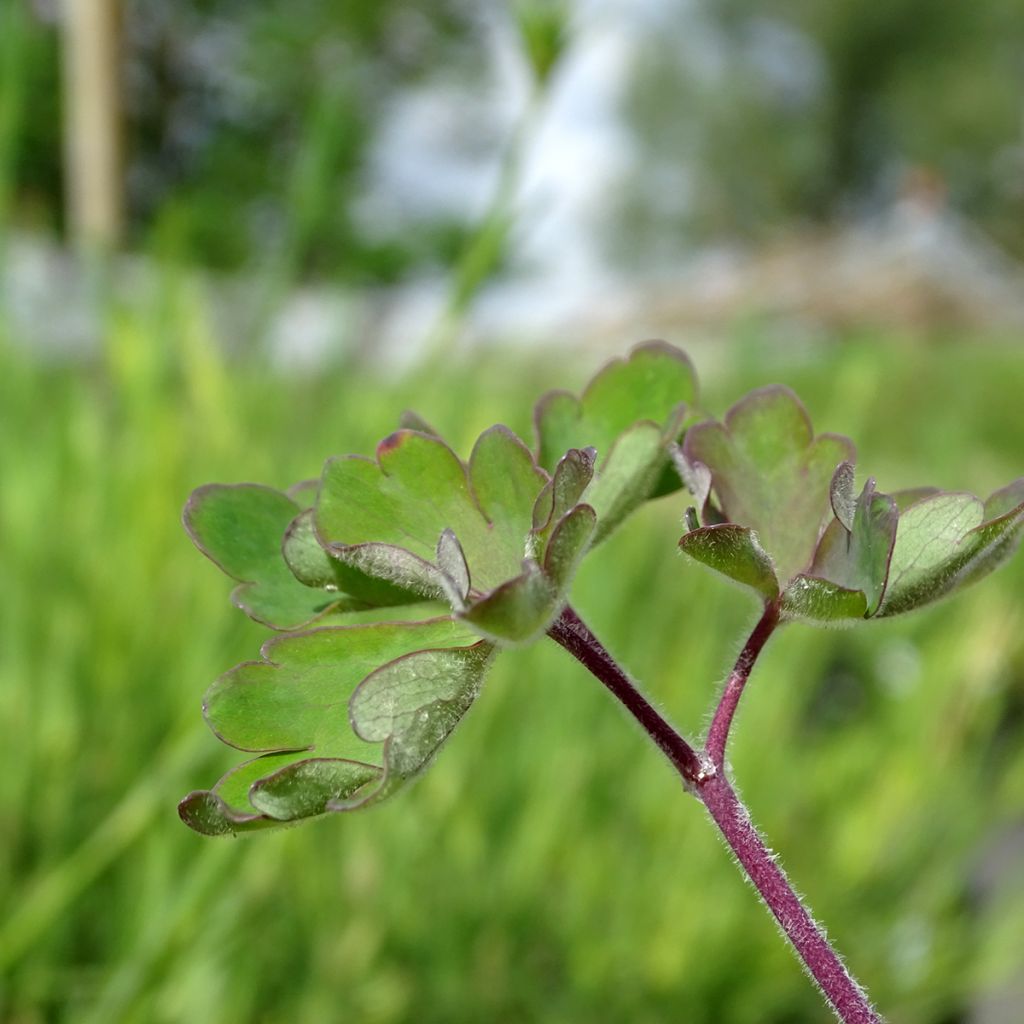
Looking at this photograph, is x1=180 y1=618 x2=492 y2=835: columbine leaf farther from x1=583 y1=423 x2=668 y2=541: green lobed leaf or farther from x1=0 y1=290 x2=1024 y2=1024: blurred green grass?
x1=0 y1=290 x2=1024 y2=1024: blurred green grass

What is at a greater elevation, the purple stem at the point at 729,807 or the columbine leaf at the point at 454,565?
the columbine leaf at the point at 454,565

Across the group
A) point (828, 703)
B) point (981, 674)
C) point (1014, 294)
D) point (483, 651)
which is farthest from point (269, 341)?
point (1014, 294)

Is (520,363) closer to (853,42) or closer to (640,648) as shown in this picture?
(640,648)

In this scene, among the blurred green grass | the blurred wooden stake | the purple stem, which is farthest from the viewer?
the blurred wooden stake

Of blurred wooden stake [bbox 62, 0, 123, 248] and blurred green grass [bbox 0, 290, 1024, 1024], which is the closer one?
blurred green grass [bbox 0, 290, 1024, 1024]

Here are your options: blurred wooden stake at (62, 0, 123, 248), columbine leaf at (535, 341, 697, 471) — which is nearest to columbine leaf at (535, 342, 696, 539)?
columbine leaf at (535, 341, 697, 471)

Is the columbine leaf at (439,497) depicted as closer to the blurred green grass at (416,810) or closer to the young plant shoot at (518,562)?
the young plant shoot at (518,562)

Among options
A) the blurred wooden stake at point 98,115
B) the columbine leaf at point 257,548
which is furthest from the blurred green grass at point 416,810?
the blurred wooden stake at point 98,115
